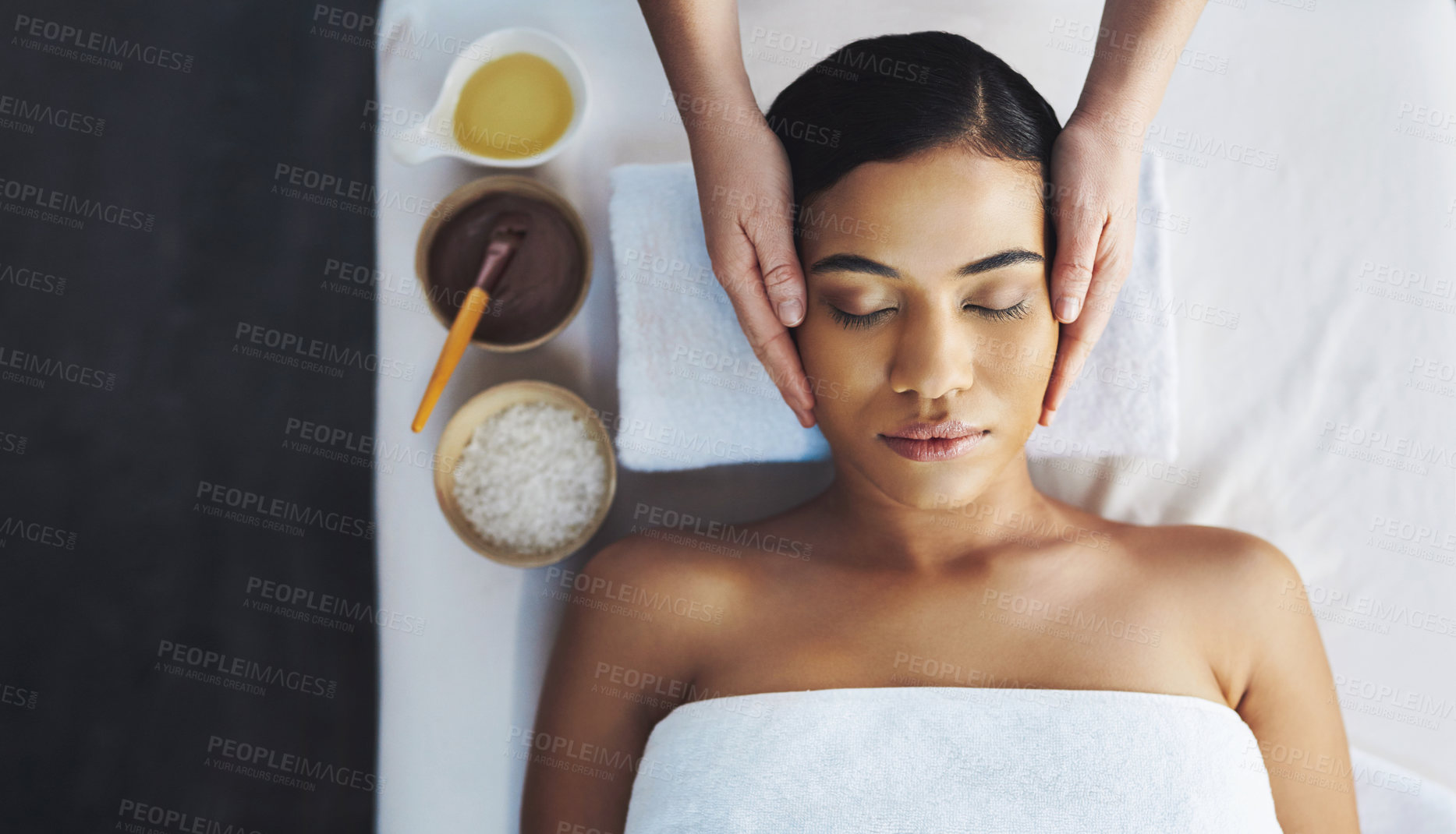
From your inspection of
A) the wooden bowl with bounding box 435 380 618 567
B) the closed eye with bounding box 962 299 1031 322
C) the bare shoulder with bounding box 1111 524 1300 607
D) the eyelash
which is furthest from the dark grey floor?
the bare shoulder with bounding box 1111 524 1300 607

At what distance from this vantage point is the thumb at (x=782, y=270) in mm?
1211

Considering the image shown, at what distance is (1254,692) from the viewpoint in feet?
4.51

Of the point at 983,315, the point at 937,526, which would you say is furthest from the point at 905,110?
the point at 937,526

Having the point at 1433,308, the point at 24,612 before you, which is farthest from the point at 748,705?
the point at 24,612

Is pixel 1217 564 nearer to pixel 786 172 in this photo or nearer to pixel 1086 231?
pixel 1086 231

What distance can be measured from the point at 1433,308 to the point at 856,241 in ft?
4.19

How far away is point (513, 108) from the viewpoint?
158 centimetres

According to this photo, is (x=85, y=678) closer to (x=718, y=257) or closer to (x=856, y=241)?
(x=718, y=257)

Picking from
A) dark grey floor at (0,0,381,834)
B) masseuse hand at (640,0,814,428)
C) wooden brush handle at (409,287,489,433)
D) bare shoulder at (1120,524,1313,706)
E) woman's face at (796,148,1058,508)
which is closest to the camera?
woman's face at (796,148,1058,508)

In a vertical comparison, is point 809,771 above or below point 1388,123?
below

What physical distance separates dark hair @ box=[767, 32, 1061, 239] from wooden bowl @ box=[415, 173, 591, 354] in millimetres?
452

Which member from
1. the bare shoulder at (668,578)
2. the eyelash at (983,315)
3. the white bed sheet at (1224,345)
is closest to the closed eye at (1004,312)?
the eyelash at (983,315)

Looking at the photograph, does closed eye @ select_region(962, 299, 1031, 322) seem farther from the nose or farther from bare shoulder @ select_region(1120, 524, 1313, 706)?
bare shoulder @ select_region(1120, 524, 1313, 706)

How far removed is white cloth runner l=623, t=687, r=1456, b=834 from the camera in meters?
1.20
